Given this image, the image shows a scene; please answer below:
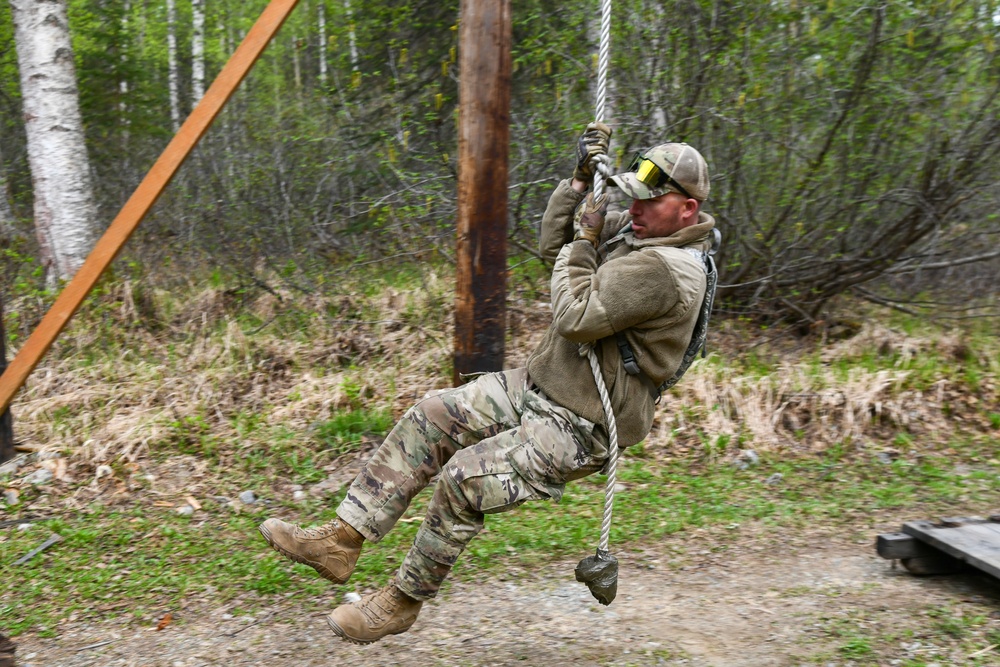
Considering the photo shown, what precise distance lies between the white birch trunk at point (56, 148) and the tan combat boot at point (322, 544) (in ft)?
18.1

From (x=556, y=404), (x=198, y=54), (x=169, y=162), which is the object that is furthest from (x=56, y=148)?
(x=198, y=54)

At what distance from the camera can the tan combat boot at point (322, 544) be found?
3.42 m

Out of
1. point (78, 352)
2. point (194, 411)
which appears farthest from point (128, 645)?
point (78, 352)

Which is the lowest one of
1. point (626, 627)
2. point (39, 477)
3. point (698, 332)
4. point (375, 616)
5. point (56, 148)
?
point (626, 627)

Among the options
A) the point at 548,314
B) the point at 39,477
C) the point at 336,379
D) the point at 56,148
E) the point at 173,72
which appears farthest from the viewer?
the point at 173,72

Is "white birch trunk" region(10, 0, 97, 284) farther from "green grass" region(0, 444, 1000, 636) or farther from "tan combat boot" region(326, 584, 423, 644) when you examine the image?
"tan combat boot" region(326, 584, 423, 644)

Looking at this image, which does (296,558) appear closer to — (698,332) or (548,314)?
(698,332)

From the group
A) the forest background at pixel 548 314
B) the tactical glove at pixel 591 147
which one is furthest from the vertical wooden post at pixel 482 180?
the forest background at pixel 548 314

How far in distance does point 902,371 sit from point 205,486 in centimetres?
574

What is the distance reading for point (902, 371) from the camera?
7.11m

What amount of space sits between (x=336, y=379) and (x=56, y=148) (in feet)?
12.2

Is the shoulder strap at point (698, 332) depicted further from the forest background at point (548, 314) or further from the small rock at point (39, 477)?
the small rock at point (39, 477)

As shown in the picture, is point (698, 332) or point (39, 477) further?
point (39, 477)

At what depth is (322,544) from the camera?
345 cm
